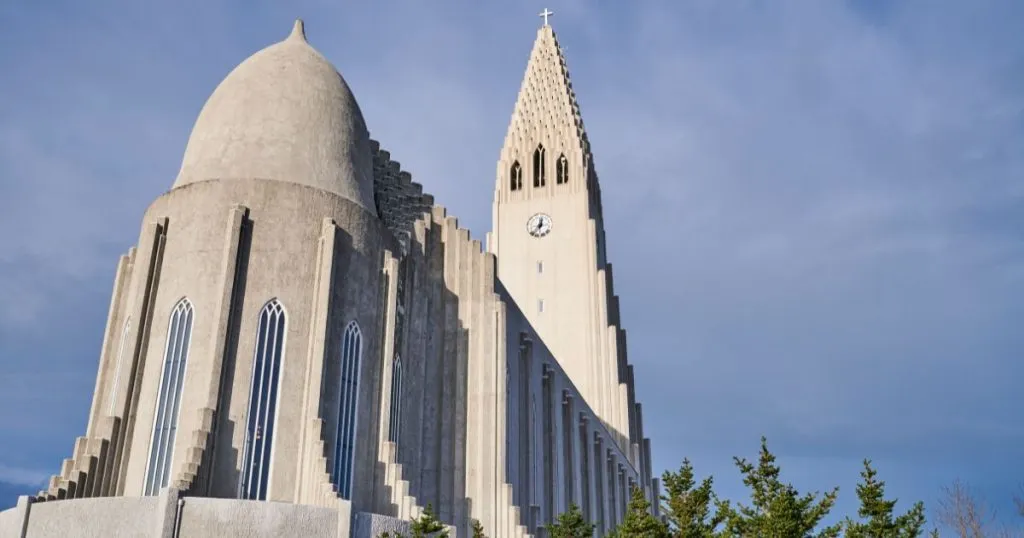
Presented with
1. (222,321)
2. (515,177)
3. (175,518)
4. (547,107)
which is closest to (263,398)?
(222,321)

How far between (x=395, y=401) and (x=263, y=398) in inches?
152

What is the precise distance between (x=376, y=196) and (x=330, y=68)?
4832mm

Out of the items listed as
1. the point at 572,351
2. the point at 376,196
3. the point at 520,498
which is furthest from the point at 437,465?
the point at 572,351

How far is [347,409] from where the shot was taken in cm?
2366

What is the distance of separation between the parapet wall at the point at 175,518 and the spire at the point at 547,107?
3993 centimetres

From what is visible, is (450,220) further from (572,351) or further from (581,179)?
(581,179)

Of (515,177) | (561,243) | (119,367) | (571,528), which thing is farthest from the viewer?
(515,177)

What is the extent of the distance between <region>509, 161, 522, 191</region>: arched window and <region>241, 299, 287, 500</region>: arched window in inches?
1363

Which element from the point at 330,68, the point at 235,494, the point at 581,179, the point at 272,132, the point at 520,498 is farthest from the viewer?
the point at 581,179

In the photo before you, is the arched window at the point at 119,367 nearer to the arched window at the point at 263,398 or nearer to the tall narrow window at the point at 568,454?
the arched window at the point at 263,398

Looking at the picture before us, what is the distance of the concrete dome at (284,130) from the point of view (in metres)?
25.9

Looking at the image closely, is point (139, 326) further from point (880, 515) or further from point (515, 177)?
point (515, 177)

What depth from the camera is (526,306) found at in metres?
52.2

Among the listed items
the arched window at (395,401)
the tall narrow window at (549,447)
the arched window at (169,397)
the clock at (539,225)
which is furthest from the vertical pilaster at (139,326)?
the clock at (539,225)
